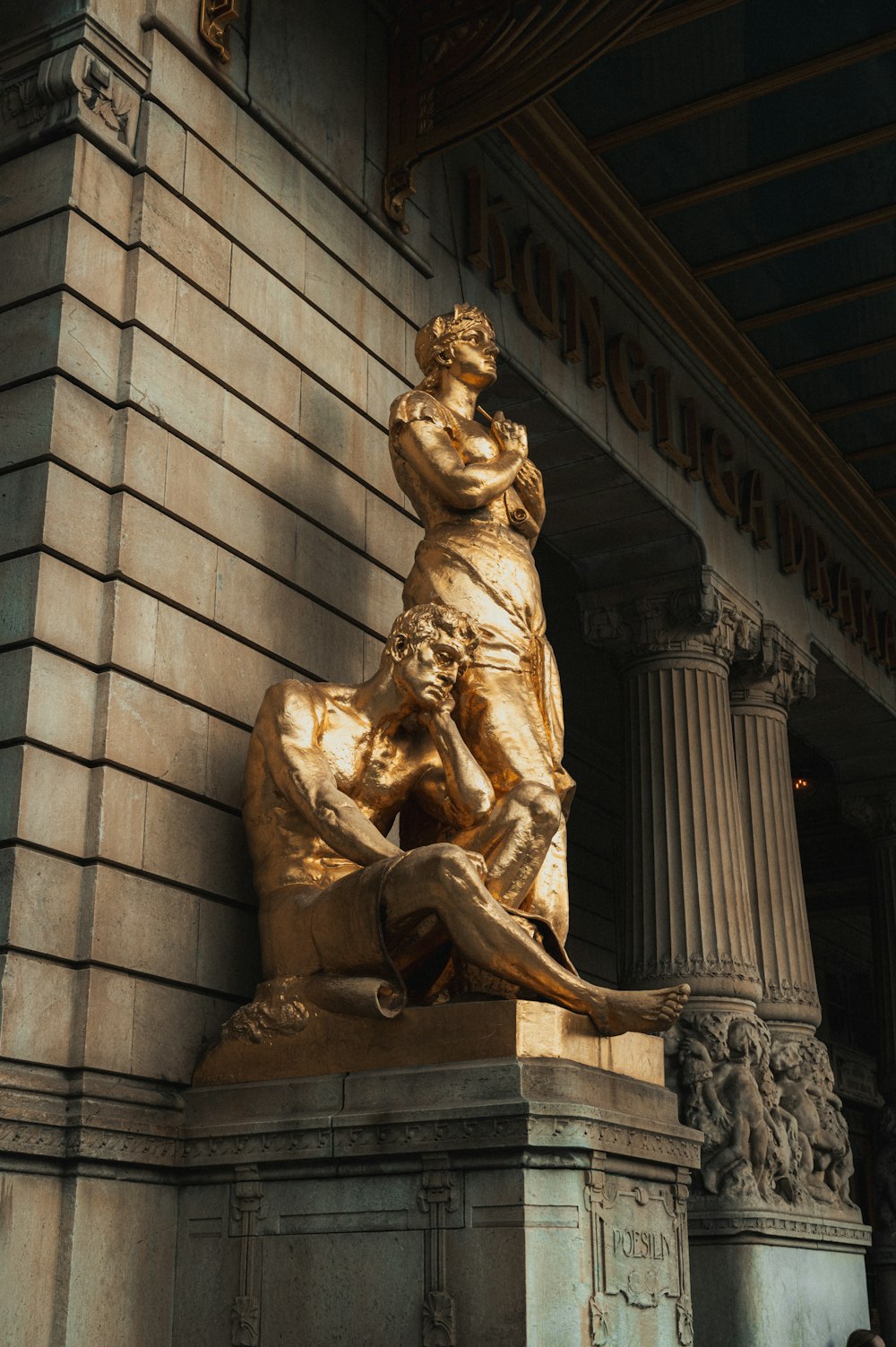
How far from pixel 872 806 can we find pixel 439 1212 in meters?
17.4

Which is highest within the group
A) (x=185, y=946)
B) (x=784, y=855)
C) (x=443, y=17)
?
(x=443, y=17)

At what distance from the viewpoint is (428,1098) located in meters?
6.82

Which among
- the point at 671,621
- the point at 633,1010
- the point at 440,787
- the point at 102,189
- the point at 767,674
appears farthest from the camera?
the point at 767,674

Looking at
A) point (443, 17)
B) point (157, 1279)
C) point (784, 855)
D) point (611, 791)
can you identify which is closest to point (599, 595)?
point (784, 855)

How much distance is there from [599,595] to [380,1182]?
10.6m

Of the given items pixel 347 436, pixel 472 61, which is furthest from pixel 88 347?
pixel 472 61

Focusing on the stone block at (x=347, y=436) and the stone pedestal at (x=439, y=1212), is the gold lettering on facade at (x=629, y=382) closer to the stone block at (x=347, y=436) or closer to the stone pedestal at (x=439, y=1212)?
the stone block at (x=347, y=436)

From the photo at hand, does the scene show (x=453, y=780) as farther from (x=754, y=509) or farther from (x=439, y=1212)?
(x=754, y=509)

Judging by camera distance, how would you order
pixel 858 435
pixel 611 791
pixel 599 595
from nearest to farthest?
pixel 599 595 → pixel 858 435 → pixel 611 791

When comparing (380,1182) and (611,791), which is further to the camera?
(611,791)

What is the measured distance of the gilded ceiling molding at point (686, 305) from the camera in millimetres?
14148

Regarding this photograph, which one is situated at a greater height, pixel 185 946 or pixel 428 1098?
pixel 185 946

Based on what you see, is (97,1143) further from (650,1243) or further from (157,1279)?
(650,1243)

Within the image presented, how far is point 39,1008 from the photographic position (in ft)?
23.8
